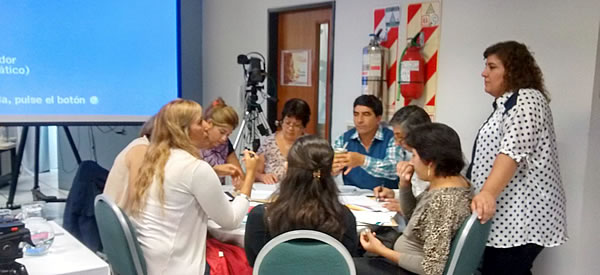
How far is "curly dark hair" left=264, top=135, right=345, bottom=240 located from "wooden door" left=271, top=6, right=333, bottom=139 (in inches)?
86.3

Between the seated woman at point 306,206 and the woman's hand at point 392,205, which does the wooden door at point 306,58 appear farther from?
the seated woman at point 306,206

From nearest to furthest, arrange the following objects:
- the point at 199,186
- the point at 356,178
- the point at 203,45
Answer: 1. the point at 199,186
2. the point at 356,178
3. the point at 203,45

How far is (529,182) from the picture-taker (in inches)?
77.8

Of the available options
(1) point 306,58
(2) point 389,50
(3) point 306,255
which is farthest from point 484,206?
(1) point 306,58

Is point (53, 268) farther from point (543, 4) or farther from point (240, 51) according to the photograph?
point (240, 51)

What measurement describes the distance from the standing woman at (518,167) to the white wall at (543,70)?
1.51ft

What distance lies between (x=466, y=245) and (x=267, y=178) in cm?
148

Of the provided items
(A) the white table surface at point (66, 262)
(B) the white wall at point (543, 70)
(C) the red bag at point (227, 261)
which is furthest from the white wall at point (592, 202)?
(A) the white table surface at point (66, 262)

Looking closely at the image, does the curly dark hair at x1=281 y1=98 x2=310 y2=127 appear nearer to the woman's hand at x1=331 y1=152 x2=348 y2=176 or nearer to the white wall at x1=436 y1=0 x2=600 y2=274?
the woman's hand at x1=331 y1=152 x2=348 y2=176

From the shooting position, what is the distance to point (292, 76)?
14.0ft

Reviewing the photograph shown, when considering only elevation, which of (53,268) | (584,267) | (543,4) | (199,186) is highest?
(543,4)

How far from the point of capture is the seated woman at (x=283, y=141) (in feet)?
9.87

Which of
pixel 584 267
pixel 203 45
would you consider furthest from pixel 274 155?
pixel 203 45

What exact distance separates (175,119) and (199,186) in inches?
11.7
